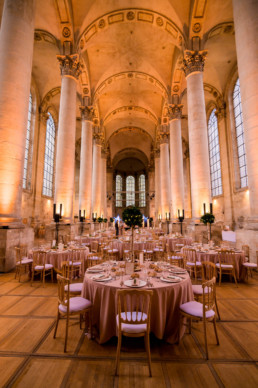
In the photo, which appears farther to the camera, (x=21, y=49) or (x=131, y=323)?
(x=21, y=49)

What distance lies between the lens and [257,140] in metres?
5.83

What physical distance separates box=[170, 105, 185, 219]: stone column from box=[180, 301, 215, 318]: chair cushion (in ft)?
35.4

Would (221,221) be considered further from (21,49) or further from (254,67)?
(21,49)

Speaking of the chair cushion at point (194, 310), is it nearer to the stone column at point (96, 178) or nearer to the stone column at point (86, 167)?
the stone column at point (86, 167)

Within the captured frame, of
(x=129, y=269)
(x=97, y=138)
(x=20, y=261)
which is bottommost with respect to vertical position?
(x=20, y=261)

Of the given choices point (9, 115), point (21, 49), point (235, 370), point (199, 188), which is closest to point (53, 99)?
point (21, 49)

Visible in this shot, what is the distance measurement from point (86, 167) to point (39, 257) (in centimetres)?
976

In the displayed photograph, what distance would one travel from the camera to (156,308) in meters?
2.60

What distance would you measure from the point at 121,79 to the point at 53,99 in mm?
6340

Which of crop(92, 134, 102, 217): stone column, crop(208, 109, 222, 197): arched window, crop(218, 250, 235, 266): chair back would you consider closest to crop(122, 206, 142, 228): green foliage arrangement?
crop(218, 250, 235, 266): chair back

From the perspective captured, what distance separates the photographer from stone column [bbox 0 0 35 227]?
5941 mm

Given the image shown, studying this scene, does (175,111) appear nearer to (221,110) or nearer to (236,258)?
(221,110)

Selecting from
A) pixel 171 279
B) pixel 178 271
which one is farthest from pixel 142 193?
→ pixel 171 279

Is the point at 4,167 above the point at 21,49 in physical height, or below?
below
